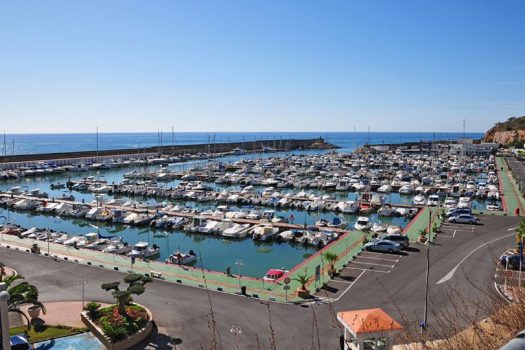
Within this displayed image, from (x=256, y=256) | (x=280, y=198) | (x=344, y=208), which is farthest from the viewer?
(x=280, y=198)

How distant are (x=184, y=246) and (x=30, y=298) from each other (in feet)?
64.0

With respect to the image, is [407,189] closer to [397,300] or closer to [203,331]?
[397,300]

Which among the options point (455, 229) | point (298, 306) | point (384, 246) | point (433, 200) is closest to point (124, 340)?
point (298, 306)

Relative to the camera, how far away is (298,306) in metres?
20.9

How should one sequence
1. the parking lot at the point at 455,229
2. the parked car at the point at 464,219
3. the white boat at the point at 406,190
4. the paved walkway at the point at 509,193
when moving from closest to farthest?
the parking lot at the point at 455,229
the parked car at the point at 464,219
the paved walkway at the point at 509,193
the white boat at the point at 406,190

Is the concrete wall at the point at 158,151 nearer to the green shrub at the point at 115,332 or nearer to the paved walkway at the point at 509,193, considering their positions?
the paved walkway at the point at 509,193

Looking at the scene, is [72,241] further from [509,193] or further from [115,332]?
[509,193]

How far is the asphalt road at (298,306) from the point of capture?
1778 cm

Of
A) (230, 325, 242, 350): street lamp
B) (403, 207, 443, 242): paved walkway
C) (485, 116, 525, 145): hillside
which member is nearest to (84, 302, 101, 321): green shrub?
(230, 325, 242, 350): street lamp

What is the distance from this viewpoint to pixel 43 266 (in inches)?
1088

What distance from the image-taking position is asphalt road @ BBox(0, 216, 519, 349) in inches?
700

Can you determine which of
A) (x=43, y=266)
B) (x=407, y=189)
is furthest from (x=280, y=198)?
(x=43, y=266)

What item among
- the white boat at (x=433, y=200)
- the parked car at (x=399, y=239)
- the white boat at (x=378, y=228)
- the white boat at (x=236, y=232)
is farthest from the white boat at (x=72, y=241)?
the white boat at (x=433, y=200)

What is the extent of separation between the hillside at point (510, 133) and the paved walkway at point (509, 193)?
183 ft
